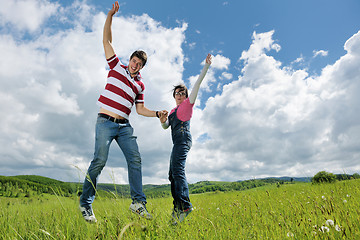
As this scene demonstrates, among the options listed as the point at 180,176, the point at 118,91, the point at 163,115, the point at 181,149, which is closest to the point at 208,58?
the point at 163,115

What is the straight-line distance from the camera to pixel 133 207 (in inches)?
153

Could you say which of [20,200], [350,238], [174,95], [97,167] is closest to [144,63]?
[174,95]

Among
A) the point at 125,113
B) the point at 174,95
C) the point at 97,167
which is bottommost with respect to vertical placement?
the point at 97,167

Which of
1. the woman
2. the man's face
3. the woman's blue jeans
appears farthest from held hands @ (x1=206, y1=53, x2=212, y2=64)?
the woman's blue jeans

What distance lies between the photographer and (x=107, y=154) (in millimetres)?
4199

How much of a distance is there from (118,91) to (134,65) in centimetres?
67

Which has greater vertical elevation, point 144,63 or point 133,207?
point 144,63

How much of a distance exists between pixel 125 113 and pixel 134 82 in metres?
0.72

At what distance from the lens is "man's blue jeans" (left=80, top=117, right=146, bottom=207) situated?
4.10 metres

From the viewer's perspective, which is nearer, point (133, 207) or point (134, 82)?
point (133, 207)

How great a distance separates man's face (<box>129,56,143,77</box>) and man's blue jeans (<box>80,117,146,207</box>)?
3.87 ft

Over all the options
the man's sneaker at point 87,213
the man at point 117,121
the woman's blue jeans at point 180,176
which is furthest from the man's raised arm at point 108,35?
the man's sneaker at point 87,213

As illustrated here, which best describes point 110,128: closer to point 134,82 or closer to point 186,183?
point 134,82

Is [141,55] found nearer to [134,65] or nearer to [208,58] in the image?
[134,65]
